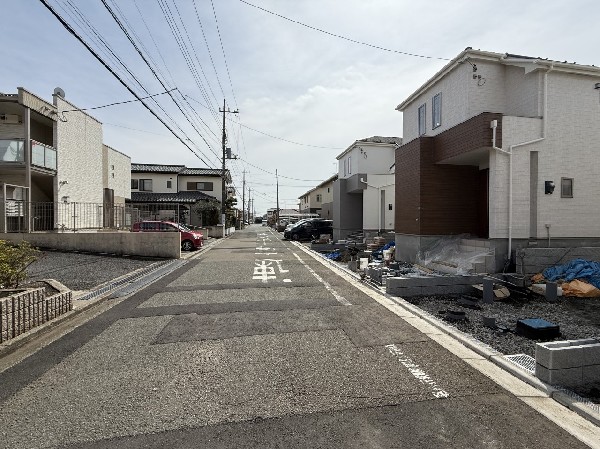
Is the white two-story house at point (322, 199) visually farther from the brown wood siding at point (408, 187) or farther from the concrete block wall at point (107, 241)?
the concrete block wall at point (107, 241)

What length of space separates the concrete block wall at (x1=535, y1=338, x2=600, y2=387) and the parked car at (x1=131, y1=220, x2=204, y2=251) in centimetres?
1738

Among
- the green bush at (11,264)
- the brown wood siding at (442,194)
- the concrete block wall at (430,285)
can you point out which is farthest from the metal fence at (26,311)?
the brown wood siding at (442,194)

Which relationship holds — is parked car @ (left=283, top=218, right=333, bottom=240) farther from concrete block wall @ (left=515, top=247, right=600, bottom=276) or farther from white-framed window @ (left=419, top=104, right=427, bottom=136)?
concrete block wall @ (left=515, top=247, right=600, bottom=276)

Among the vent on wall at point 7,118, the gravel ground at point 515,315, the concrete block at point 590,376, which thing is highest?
the vent on wall at point 7,118

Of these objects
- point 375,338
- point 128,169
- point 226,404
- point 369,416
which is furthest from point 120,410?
point 128,169

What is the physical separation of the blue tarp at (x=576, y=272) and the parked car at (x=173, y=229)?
16.3 meters

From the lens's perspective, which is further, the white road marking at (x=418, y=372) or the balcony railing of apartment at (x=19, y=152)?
the balcony railing of apartment at (x=19, y=152)

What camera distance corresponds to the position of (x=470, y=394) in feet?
11.9

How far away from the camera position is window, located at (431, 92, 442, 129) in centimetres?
1359

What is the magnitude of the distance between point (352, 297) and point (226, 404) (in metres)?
5.21

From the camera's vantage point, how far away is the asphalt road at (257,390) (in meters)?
2.92

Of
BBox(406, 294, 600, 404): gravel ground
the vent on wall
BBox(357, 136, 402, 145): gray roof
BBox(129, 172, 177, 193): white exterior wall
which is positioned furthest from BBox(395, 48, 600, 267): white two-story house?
BBox(129, 172, 177, 193): white exterior wall

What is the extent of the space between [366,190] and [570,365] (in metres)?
18.5

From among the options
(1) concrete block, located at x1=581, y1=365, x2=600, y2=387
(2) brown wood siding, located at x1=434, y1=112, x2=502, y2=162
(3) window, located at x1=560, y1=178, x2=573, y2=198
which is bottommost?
(1) concrete block, located at x1=581, y1=365, x2=600, y2=387
